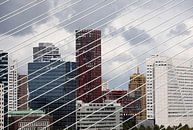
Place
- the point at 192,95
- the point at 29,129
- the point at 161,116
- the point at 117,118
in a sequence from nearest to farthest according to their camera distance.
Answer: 1. the point at 29,129
2. the point at 117,118
3. the point at 192,95
4. the point at 161,116

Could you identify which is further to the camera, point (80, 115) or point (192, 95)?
point (192, 95)

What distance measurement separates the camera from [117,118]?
24297 mm

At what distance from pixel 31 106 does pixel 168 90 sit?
629 cm

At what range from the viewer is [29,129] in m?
22.4

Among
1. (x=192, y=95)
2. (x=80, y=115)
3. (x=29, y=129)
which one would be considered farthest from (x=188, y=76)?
(x=29, y=129)

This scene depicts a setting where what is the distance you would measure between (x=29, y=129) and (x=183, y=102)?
7.28m

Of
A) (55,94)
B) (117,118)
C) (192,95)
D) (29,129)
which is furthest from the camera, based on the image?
(55,94)

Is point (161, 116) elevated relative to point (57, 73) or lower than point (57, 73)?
lower

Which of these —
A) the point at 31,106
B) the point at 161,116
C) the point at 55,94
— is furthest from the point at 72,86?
the point at 161,116

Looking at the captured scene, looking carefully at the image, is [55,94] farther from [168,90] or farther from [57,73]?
[168,90]

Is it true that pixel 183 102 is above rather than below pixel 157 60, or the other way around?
below

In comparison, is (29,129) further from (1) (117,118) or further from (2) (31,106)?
(2) (31,106)

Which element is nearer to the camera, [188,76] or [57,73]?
[188,76]

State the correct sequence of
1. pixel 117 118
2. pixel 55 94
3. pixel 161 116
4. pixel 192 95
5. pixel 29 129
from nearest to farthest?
pixel 29 129
pixel 117 118
pixel 192 95
pixel 161 116
pixel 55 94
